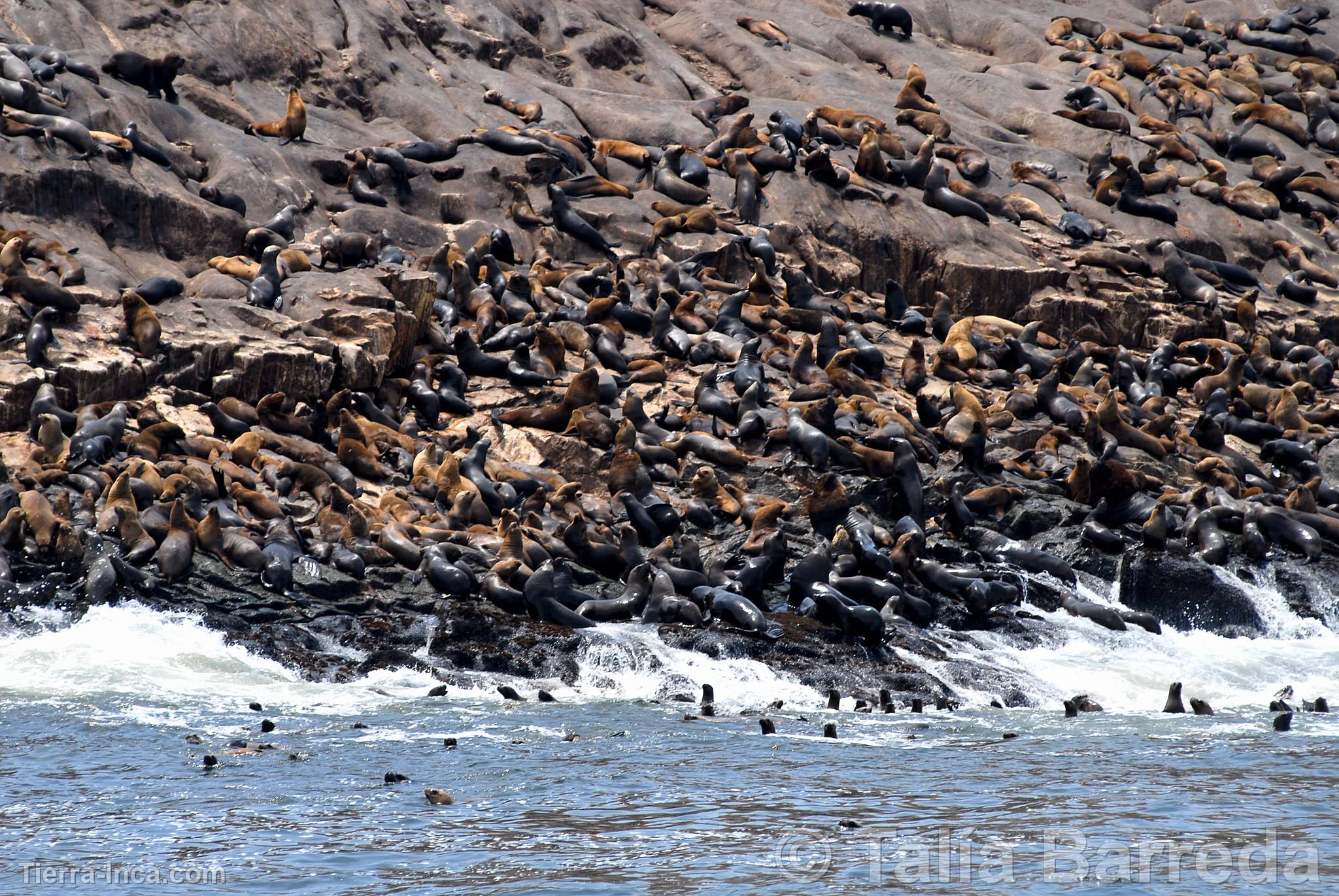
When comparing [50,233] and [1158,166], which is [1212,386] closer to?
[1158,166]

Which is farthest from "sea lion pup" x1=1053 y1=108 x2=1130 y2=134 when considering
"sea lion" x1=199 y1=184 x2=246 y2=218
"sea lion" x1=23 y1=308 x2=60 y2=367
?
"sea lion" x1=23 y1=308 x2=60 y2=367

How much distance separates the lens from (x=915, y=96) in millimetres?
32625

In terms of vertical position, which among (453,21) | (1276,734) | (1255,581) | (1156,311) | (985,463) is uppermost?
(453,21)

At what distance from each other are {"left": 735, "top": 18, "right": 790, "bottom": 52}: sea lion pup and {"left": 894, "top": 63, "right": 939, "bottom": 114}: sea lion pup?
11.6 feet

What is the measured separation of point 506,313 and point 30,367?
720 cm

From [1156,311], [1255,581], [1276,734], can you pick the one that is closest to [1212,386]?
[1156,311]

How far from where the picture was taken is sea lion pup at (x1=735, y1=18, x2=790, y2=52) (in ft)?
116

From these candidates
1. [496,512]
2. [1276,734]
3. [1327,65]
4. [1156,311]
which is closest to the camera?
[1276,734]

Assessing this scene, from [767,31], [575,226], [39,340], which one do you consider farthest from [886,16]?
[39,340]

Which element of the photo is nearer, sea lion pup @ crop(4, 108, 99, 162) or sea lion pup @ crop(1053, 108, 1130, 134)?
sea lion pup @ crop(4, 108, 99, 162)

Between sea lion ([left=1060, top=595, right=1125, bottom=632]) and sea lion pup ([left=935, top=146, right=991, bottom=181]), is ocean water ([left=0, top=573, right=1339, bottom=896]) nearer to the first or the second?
sea lion ([left=1060, top=595, right=1125, bottom=632])

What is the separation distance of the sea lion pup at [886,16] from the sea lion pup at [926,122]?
670 centimetres

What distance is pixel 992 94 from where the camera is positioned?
35.3 metres

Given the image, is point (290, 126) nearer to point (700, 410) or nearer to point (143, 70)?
point (143, 70)
